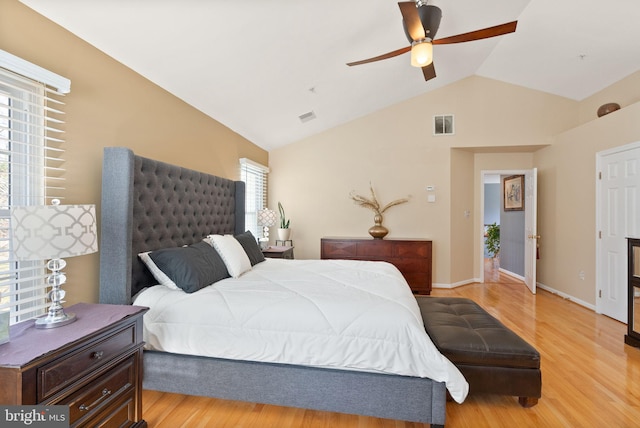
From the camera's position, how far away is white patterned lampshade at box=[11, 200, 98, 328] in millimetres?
1278

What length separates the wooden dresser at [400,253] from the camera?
4684 millimetres

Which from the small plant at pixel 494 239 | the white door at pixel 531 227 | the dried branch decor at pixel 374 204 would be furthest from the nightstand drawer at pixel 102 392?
the small plant at pixel 494 239

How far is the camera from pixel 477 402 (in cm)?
204

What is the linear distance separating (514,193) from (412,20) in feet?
17.1

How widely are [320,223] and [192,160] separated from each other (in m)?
2.74

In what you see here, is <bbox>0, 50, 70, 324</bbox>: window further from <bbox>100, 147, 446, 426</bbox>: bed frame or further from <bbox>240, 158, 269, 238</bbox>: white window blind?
<bbox>240, 158, 269, 238</bbox>: white window blind

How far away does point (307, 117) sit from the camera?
4562 mm

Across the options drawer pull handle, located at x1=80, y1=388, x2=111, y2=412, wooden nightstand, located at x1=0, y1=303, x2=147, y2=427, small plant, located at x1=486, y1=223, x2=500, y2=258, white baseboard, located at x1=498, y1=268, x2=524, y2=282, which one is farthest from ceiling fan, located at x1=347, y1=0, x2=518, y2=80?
small plant, located at x1=486, y1=223, x2=500, y2=258

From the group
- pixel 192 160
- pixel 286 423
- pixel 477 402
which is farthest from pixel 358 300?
pixel 192 160

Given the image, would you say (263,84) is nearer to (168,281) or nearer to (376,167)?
(168,281)

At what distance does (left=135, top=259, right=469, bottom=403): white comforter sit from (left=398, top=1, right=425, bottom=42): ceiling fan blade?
2.01 m

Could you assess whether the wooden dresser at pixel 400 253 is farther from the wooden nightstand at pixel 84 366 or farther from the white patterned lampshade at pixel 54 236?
the white patterned lampshade at pixel 54 236

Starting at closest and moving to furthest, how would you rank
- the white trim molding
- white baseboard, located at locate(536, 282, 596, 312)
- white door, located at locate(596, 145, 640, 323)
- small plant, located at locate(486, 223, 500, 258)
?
the white trim molding → white door, located at locate(596, 145, 640, 323) → white baseboard, located at locate(536, 282, 596, 312) → small plant, located at locate(486, 223, 500, 258)

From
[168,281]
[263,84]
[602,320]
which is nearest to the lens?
[168,281]
